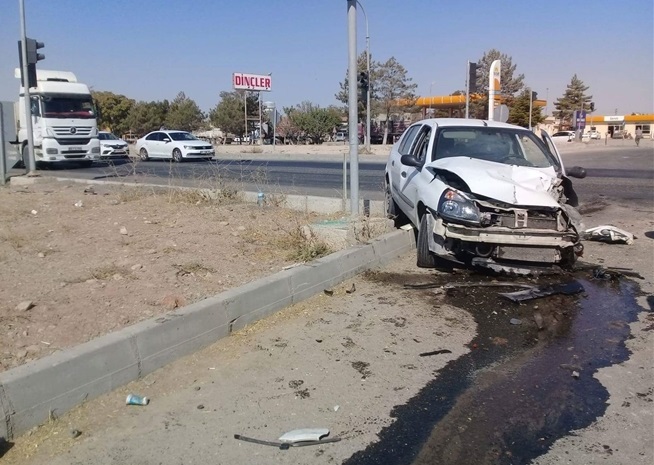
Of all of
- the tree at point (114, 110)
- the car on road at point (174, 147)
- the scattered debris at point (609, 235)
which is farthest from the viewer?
the tree at point (114, 110)

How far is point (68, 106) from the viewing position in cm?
2484

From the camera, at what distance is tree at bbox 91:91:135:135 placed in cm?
7444

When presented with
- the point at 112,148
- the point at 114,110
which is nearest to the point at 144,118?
the point at 114,110

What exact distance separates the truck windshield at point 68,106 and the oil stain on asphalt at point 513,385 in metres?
22.5

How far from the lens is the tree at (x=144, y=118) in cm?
7469

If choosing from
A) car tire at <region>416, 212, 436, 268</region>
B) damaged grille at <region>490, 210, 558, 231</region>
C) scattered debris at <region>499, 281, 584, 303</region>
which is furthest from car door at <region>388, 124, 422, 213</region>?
scattered debris at <region>499, 281, 584, 303</region>

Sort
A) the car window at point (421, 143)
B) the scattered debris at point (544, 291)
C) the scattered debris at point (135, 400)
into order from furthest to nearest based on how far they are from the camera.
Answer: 1. the car window at point (421, 143)
2. the scattered debris at point (544, 291)
3. the scattered debris at point (135, 400)

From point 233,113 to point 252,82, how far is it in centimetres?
1216

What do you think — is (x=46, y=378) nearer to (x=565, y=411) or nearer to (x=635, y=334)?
(x=565, y=411)

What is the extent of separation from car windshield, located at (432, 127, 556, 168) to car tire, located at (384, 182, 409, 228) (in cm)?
151

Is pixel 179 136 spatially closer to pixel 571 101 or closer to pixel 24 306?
pixel 24 306

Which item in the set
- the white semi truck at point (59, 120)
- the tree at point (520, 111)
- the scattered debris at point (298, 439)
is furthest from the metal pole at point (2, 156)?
the tree at point (520, 111)

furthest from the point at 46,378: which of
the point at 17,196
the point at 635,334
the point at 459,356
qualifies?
the point at 17,196

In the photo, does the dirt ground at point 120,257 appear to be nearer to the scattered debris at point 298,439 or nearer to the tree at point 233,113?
the scattered debris at point 298,439
